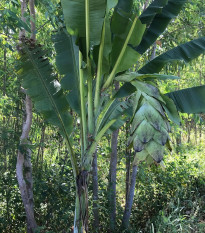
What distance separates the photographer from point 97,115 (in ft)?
10.0

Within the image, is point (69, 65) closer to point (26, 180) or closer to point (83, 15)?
point (83, 15)

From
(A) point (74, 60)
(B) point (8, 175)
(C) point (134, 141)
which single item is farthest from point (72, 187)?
(C) point (134, 141)

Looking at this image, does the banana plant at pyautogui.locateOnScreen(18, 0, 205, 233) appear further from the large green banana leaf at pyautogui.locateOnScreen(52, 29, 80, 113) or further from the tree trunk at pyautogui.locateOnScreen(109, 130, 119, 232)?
the tree trunk at pyautogui.locateOnScreen(109, 130, 119, 232)

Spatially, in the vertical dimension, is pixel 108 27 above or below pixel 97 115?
above

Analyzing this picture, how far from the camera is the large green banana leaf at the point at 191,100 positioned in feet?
10.1

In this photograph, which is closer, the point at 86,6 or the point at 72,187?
the point at 86,6

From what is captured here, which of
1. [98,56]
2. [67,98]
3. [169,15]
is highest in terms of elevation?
[169,15]

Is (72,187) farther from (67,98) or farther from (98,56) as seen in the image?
(98,56)

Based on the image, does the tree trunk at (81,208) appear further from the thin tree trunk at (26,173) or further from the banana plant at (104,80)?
the thin tree trunk at (26,173)

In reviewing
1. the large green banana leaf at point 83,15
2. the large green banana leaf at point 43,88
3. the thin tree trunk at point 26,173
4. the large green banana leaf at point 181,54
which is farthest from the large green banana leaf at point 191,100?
the thin tree trunk at point 26,173

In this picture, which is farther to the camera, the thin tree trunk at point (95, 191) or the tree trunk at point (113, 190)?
the tree trunk at point (113, 190)

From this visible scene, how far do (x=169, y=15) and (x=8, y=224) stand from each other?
4.09m

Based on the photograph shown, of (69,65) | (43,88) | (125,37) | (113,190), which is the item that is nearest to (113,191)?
(113,190)

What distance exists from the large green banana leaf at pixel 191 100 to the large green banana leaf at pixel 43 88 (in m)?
1.30
